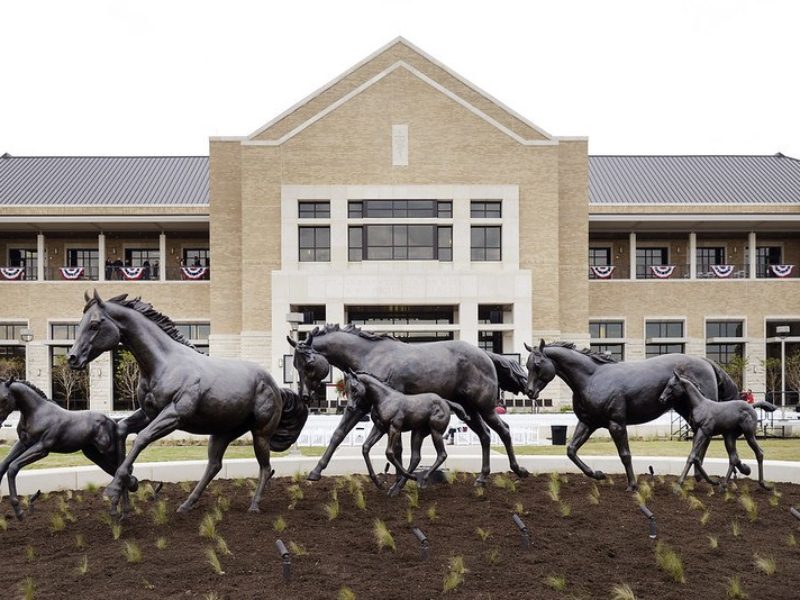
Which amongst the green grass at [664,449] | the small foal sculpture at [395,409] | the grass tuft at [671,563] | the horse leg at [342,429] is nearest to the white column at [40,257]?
the green grass at [664,449]

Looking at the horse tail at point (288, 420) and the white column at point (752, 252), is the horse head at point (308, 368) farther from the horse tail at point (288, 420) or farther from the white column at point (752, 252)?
the white column at point (752, 252)

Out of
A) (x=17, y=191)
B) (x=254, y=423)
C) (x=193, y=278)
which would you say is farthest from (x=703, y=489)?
(x=17, y=191)

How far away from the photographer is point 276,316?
44.8 metres

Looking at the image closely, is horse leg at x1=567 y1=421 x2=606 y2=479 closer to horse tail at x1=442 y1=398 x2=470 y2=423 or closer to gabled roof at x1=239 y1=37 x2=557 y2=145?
horse tail at x1=442 y1=398 x2=470 y2=423

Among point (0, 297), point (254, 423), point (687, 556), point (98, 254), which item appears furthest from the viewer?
point (98, 254)

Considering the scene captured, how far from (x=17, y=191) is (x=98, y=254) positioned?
788 centimetres

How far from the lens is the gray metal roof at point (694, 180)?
2133 inches

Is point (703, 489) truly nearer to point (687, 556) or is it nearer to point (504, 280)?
point (687, 556)

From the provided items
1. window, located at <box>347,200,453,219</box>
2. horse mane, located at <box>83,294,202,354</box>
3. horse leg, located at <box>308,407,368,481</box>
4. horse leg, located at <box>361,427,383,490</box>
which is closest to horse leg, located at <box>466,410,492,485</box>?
horse leg, located at <box>361,427,383,490</box>

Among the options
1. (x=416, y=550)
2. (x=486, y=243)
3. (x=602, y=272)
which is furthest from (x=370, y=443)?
(x=602, y=272)

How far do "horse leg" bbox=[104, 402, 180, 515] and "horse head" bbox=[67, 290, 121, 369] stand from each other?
101 centimetres

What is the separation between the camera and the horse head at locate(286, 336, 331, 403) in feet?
34.7

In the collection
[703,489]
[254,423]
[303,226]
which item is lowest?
[703,489]

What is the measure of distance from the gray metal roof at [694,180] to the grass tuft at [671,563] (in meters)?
47.3
